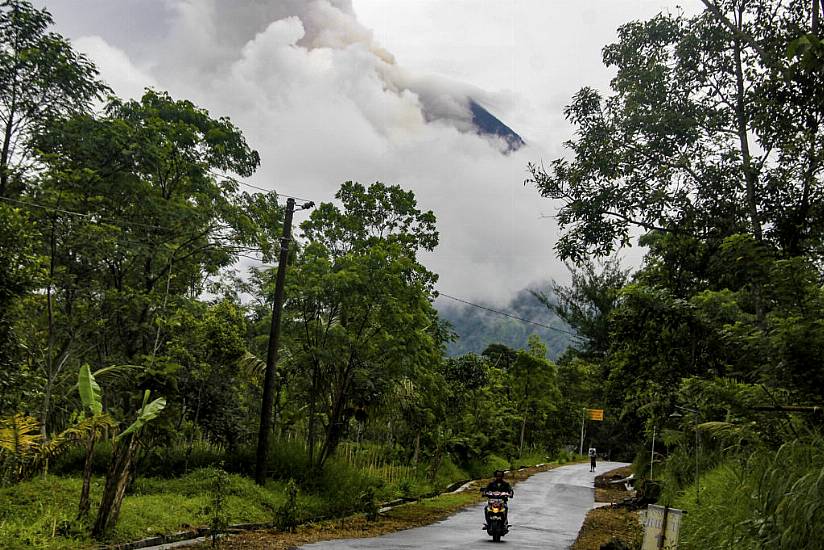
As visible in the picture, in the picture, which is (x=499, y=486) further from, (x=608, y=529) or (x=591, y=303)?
(x=591, y=303)

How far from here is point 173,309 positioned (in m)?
18.0

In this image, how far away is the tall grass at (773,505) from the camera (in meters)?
5.12

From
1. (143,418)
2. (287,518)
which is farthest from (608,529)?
(143,418)

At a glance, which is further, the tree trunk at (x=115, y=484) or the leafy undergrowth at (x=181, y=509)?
the tree trunk at (x=115, y=484)

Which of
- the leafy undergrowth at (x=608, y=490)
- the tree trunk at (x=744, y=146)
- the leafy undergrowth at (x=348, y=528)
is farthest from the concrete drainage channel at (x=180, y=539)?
the leafy undergrowth at (x=608, y=490)

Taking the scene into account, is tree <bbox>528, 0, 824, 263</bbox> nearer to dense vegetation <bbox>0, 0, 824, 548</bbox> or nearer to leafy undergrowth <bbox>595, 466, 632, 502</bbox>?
dense vegetation <bbox>0, 0, 824, 548</bbox>

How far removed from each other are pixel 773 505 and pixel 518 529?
10809 mm

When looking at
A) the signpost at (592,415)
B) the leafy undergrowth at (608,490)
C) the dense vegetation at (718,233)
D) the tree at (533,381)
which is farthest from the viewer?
the signpost at (592,415)

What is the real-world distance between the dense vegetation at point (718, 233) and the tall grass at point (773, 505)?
0.06m

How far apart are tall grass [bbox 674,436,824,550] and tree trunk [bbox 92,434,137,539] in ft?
27.5

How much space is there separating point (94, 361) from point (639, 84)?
16190 mm

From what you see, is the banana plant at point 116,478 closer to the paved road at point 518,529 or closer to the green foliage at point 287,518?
the paved road at point 518,529

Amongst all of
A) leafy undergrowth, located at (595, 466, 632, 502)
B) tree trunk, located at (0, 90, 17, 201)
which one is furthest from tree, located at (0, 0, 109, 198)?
leafy undergrowth, located at (595, 466, 632, 502)

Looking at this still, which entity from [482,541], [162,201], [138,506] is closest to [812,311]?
[482,541]
